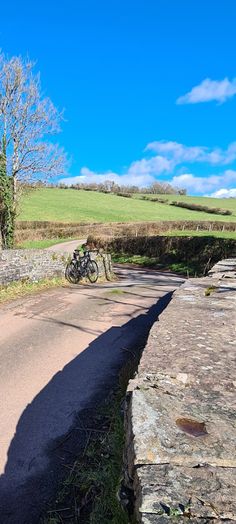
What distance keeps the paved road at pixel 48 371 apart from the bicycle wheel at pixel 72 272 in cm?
394

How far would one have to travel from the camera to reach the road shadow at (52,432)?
404cm

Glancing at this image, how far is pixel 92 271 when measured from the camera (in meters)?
19.5

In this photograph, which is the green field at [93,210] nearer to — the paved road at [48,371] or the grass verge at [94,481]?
the paved road at [48,371]

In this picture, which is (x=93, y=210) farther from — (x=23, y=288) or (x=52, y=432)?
(x=52, y=432)

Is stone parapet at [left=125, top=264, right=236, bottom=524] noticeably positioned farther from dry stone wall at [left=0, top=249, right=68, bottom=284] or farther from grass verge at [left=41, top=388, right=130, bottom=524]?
dry stone wall at [left=0, top=249, right=68, bottom=284]

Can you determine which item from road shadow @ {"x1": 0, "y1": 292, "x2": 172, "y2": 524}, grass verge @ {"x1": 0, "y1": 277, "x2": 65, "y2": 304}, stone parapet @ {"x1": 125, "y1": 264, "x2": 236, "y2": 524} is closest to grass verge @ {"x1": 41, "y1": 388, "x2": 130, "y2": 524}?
road shadow @ {"x1": 0, "y1": 292, "x2": 172, "y2": 524}

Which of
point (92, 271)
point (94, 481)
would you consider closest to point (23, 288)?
point (92, 271)

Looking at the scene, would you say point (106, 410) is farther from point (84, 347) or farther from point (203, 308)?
point (84, 347)

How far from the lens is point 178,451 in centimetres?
230

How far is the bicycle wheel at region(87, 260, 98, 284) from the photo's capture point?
63.2ft

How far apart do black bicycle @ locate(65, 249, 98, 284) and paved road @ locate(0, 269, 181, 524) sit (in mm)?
4022

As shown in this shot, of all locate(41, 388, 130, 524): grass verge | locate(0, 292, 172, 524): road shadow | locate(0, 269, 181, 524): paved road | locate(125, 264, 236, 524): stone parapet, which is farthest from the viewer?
locate(0, 269, 181, 524): paved road

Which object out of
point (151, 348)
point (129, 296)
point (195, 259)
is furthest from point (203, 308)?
point (195, 259)

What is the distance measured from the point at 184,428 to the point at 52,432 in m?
3.15
